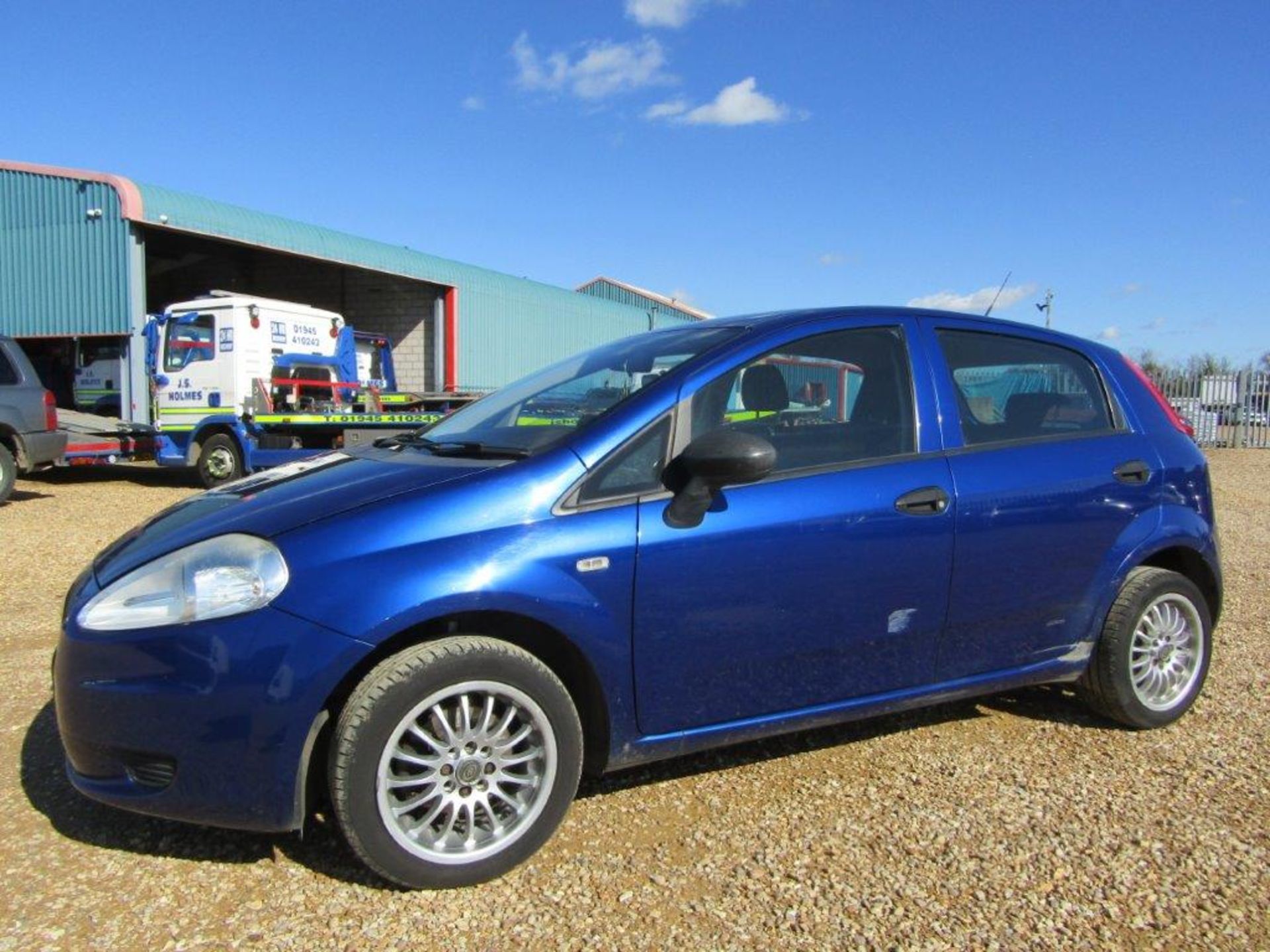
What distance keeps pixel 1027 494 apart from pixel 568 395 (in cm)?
170

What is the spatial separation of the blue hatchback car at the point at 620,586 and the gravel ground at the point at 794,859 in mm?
218

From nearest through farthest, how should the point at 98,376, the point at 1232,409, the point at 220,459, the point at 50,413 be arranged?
1. the point at 50,413
2. the point at 220,459
3. the point at 98,376
4. the point at 1232,409

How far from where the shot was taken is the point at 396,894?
255 cm

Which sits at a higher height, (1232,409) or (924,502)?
(1232,409)

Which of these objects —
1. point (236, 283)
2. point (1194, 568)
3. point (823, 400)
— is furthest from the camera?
point (236, 283)

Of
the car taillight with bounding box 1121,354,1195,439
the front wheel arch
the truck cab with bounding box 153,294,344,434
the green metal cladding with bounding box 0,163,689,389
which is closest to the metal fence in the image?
the green metal cladding with bounding box 0,163,689,389

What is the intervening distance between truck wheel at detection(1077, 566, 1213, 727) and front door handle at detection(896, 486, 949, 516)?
3.44ft

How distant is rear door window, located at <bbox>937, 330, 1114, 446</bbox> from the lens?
352cm

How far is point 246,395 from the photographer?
13.1 meters

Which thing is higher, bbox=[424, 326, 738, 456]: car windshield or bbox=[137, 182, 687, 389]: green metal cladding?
bbox=[137, 182, 687, 389]: green metal cladding

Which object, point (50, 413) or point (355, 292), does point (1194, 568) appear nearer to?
point (50, 413)

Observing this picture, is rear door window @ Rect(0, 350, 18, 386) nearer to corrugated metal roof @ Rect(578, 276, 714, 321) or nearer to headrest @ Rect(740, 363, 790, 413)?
headrest @ Rect(740, 363, 790, 413)

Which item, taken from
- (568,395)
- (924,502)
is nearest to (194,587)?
(568,395)

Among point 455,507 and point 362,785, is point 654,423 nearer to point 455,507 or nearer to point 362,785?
point 455,507
